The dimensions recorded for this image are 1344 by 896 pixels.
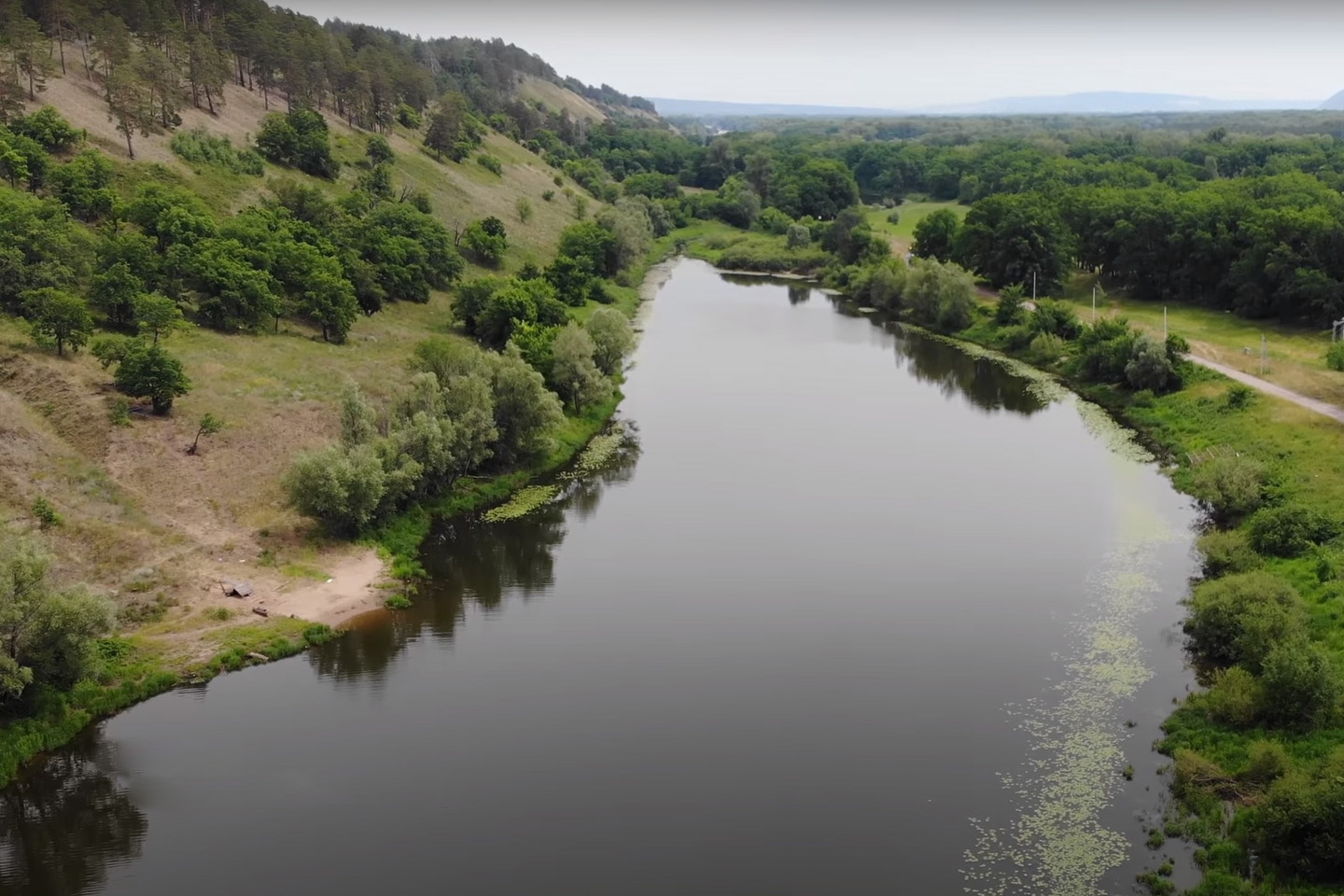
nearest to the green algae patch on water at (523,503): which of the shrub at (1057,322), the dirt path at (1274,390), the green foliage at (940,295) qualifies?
the dirt path at (1274,390)

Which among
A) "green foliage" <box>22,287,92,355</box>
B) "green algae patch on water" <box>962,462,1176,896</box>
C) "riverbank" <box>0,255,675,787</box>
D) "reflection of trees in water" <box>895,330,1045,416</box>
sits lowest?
"reflection of trees in water" <box>895,330,1045,416</box>

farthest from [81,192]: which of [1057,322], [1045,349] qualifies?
[1057,322]

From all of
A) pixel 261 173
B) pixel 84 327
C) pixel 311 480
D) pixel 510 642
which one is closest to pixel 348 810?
pixel 510 642

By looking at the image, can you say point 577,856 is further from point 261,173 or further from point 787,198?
point 787,198

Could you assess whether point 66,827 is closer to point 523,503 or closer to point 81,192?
point 523,503

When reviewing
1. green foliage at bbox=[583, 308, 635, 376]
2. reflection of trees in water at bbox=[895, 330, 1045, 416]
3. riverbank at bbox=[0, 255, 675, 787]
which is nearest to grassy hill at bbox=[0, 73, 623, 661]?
riverbank at bbox=[0, 255, 675, 787]

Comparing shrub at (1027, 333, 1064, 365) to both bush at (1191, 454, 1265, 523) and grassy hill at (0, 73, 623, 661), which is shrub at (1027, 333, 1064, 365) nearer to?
bush at (1191, 454, 1265, 523)
